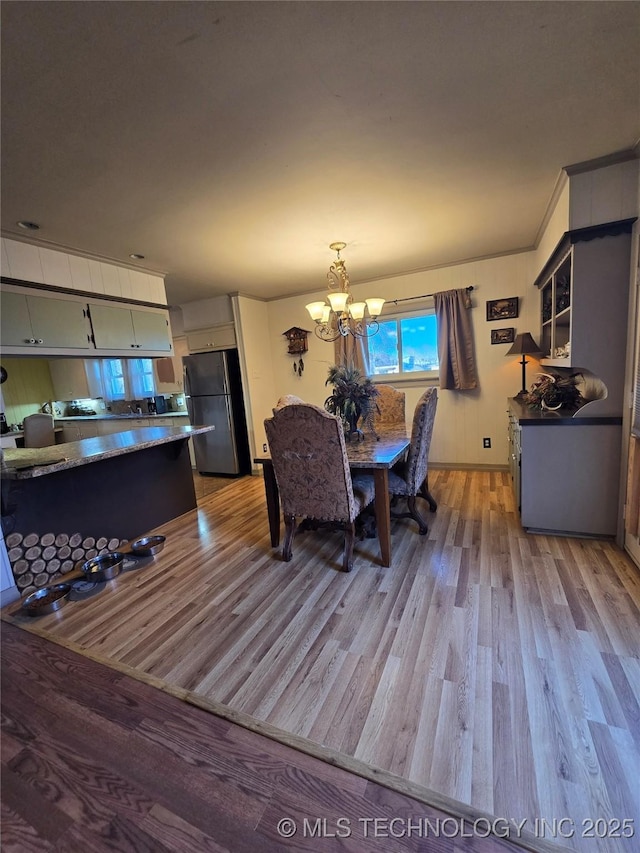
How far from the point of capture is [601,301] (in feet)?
7.18

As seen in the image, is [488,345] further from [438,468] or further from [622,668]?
[622,668]

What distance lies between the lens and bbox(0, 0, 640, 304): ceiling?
3.78 ft

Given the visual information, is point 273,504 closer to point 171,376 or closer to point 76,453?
point 76,453

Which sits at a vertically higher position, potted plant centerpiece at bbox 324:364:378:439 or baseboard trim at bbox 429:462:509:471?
potted plant centerpiece at bbox 324:364:378:439

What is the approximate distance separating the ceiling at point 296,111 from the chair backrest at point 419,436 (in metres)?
1.42

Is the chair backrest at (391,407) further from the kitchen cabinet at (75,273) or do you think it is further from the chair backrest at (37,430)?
the chair backrest at (37,430)

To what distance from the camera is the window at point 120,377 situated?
13.4ft

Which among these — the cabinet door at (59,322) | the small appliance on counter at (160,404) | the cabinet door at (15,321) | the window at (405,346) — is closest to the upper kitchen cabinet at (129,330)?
the cabinet door at (59,322)

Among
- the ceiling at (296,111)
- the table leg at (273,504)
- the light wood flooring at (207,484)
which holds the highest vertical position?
the ceiling at (296,111)

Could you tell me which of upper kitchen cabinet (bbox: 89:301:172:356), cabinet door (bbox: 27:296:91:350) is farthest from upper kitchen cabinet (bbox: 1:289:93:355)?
upper kitchen cabinet (bbox: 89:301:172:356)

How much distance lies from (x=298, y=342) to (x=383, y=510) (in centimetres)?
324

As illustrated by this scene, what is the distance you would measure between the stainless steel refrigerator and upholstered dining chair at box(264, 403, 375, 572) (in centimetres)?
263

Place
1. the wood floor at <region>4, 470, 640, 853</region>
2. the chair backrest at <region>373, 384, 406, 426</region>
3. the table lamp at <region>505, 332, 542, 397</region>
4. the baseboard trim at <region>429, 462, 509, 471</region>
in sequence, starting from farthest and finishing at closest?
the baseboard trim at <region>429, 462, 509, 471</region> → the chair backrest at <region>373, 384, 406, 426</region> → the table lamp at <region>505, 332, 542, 397</region> → the wood floor at <region>4, 470, 640, 853</region>

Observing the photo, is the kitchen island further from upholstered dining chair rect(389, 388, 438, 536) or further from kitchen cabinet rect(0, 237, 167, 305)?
upholstered dining chair rect(389, 388, 438, 536)
